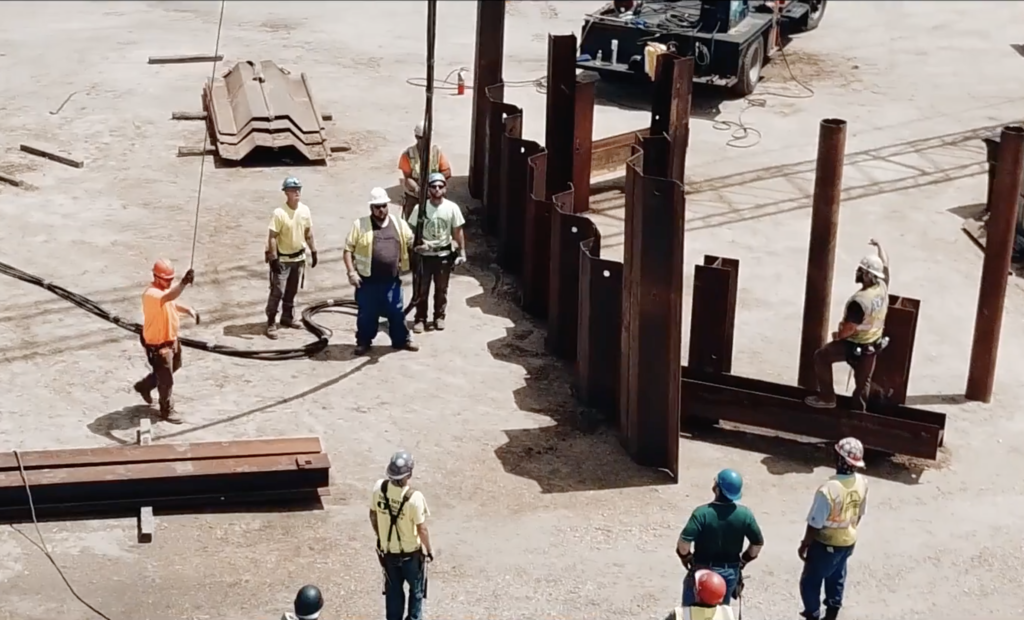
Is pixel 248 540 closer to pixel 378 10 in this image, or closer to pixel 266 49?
pixel 266 49

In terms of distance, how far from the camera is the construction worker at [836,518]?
9.52 meters

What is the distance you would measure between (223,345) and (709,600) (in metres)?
7.46

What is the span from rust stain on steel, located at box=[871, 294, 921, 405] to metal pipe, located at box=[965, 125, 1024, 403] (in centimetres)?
123

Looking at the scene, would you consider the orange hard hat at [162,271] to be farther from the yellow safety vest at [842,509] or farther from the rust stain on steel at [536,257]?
the yellow safety vest at [842,509]

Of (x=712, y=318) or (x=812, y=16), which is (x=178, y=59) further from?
(x=712, y=318)

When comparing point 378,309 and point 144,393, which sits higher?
point 378,309

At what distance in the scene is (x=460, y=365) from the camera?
46.2 feet

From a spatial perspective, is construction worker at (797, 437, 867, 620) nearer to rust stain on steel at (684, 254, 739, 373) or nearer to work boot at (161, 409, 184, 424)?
rust stain on steel at (684, 254, 739, 373)

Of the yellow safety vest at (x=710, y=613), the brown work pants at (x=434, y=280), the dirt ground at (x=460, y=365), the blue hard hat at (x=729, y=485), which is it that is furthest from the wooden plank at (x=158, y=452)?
the yellow safety vest at (x=710, y=613)

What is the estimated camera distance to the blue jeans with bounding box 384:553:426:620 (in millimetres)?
9258

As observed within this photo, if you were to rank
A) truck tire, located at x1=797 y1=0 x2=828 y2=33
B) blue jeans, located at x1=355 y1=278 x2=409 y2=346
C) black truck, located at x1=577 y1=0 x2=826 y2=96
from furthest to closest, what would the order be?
truck tire, located at x1=797 y1=0 x2=828 y2=33 < black truck, located at x1=577 y1=0 x2=826 y2=96 < blue jeans, located at x1=355 y1=278 x2=409 y2=346

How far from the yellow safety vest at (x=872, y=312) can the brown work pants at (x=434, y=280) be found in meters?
4.27

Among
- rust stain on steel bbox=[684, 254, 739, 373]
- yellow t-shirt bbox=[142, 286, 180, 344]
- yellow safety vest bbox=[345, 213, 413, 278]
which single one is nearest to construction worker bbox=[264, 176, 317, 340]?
yellow safety vest bbox=[345, 213, 413, 278]

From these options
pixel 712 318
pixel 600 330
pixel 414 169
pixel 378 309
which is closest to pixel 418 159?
pixel 414 169
